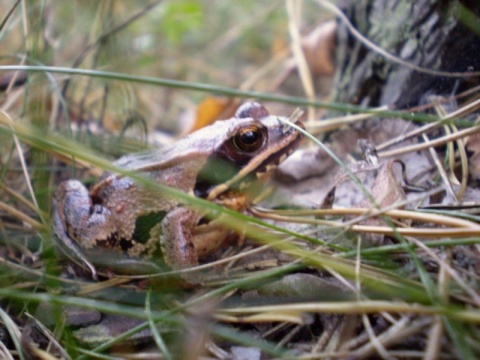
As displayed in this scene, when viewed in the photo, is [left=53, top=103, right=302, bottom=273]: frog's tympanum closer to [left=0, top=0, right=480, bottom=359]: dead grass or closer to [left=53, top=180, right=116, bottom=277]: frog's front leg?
[left=53, top=180, right=116, bottom=277]: frog's front leg

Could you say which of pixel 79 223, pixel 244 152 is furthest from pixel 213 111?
pixel 79 223

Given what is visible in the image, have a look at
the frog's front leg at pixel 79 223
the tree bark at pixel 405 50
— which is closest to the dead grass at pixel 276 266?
the frog's front leg at pixel 79 223

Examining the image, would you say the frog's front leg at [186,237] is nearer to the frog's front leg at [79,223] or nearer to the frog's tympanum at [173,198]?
the frog's tympanum at [173,198]

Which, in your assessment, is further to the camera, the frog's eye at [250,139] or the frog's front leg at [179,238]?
the frog's eye at [250,139]

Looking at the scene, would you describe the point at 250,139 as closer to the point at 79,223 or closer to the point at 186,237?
the point at 186,237

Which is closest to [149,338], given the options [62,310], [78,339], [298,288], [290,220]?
[78,339]

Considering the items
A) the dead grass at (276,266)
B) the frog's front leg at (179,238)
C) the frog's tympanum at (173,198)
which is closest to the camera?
the dead grass at (276,266)

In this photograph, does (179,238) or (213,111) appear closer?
(179,238)

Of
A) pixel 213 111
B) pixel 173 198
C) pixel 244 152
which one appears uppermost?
pixel 213 111
